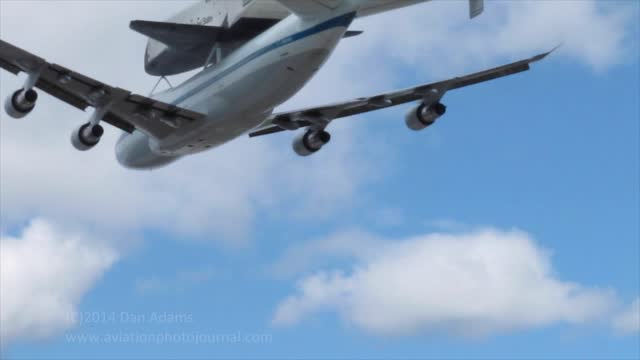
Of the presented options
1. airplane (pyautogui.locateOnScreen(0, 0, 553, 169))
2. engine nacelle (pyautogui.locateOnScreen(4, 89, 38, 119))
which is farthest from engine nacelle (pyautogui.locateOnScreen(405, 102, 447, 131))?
engine nacelle (pyautogui.locateOnScreen(4, 89, 38, 119))

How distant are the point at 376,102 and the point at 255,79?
268 inches

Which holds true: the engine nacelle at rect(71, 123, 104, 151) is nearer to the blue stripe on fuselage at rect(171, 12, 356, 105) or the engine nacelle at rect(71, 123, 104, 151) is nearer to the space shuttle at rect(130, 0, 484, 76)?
the space shuttle at rect(130, 0, 484, 76)

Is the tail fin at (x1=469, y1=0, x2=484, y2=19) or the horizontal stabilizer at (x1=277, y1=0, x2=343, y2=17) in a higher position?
the horizontal stabilizer at (x1=277, y1=0, x2=343, y2=17)

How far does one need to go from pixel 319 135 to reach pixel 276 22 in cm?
486

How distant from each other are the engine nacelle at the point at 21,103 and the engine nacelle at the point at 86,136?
2258 millimetres

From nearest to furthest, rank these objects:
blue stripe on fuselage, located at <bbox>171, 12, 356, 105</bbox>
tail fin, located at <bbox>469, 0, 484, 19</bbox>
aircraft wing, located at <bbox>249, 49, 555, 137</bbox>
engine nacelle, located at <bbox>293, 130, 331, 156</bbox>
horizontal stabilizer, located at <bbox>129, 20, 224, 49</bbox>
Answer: tail fin, located at <bbox>469, 0, 484, 19</bbox>, blue stripe on fuselage, located at <bbox>171, 12, 356, 105</bbox>, horizontal stabilizer, located at <bbox>129, 20, 224, 49</bbox>, aircraft wing, located at <bbox>249, 49, 555, 137</bbox>, engine nacelle, located at <bbox>293, 130, 331, 156</bbox>

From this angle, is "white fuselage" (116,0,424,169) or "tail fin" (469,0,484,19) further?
"white fuselage" (116,0,424,169)

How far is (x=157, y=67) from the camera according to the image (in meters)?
53.5

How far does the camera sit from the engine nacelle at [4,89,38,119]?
48.0 m

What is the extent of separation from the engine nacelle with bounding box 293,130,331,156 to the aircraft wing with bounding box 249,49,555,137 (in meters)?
0.33

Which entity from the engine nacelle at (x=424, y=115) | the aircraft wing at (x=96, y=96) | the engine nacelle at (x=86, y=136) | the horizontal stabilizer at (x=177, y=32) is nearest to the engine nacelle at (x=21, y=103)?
the aircraft wing at (x=96, y=96)

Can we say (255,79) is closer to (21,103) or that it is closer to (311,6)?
(311,6)

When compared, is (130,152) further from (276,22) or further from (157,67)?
(276,22)

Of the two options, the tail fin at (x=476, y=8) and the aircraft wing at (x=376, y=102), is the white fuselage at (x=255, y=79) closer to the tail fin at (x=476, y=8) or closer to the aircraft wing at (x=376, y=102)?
the tail fin at (x=476, y=8)
